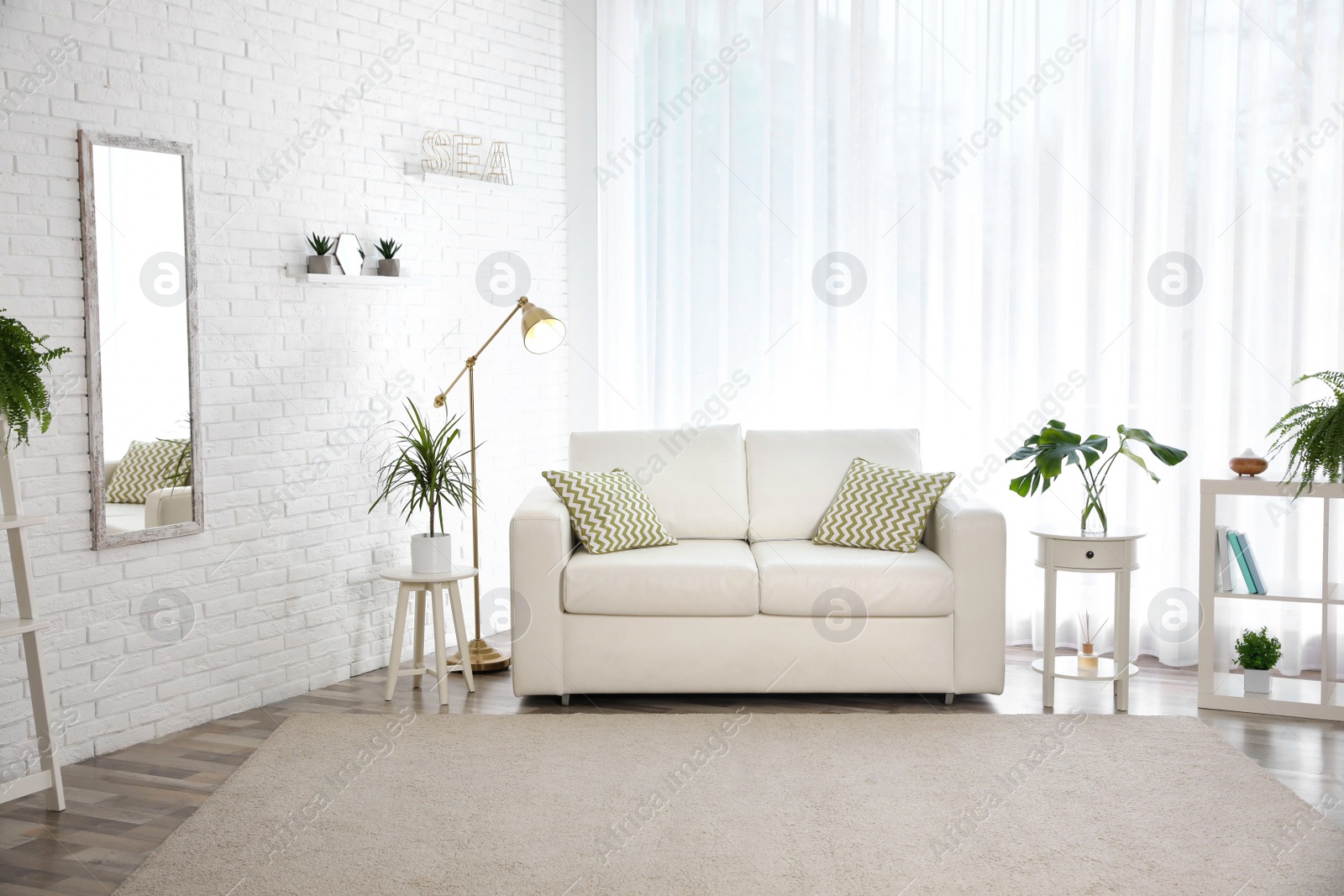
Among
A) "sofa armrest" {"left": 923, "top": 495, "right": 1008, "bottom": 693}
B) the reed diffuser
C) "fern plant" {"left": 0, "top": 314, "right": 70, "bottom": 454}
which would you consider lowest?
the reed diffuser

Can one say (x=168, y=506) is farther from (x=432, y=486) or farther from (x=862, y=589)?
(x=862, y=589)

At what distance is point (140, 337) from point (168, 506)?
56cm

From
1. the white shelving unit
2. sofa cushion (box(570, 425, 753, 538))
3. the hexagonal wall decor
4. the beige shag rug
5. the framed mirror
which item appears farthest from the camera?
sofa cushion (box(570, 425, 753, 538))

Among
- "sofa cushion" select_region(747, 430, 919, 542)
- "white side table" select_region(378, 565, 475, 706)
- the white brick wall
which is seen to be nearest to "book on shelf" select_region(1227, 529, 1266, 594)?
"sofa cushion" select_region(747, 430, 919, 542)

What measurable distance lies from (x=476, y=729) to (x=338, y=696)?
75 cm

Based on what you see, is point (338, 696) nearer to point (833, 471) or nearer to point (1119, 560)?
point (833, 471)

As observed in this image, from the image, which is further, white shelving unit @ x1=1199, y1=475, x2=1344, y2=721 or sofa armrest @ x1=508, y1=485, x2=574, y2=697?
sofa armrest @ x1=508, y1=485, x2=574, y2=697

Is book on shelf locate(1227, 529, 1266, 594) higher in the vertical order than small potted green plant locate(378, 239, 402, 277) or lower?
lower

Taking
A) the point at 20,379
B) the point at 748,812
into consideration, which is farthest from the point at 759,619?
the point at 20,379

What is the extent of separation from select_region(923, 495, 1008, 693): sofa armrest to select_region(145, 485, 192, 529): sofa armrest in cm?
260

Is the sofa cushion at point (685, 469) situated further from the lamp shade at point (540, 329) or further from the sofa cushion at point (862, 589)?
the sofa cushion at point (862, 589)

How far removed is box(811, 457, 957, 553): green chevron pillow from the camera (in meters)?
4.16

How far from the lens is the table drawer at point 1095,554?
388cm

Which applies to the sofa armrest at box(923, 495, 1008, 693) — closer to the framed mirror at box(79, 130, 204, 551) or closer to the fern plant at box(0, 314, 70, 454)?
the framed mirror at box(79, 130, 204, 551)
